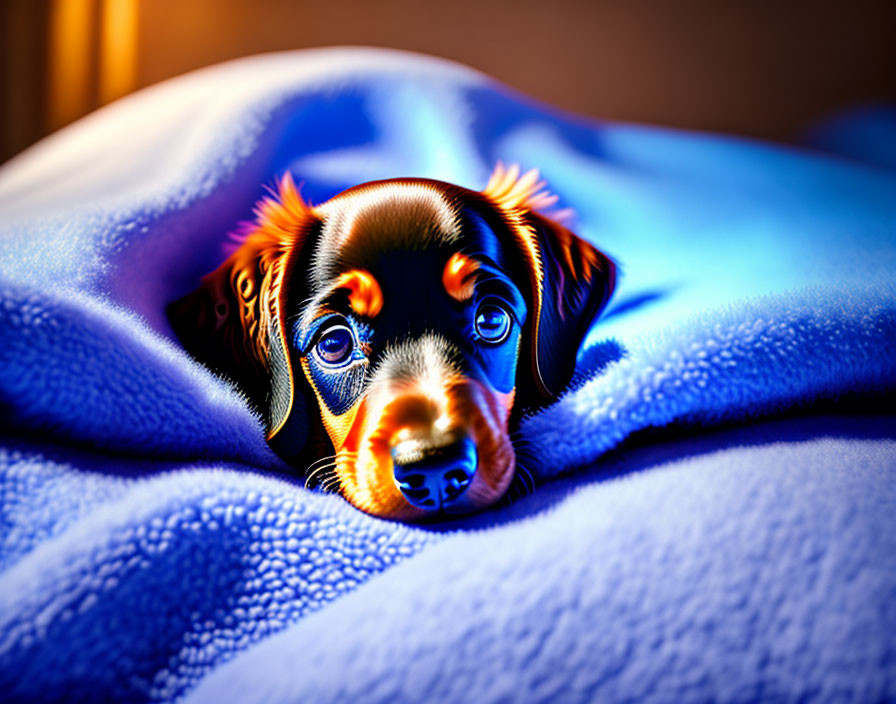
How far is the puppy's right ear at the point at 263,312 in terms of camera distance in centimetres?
67

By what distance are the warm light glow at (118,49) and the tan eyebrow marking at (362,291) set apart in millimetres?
1706

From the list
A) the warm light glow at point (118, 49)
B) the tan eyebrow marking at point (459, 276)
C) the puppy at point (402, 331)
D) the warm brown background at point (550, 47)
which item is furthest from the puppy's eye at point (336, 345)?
the warm light glow at point (118, 49)

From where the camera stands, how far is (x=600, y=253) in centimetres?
78

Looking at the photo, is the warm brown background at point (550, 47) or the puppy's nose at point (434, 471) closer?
the puppy's nose at point (434, 471)

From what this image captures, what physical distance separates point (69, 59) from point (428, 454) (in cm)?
199

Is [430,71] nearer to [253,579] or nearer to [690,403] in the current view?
[690,403]

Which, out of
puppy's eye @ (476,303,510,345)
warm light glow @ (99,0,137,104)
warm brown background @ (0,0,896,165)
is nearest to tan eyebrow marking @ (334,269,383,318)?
puppy's eye @ (476,303,510,345)

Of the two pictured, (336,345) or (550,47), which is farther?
(550,47)

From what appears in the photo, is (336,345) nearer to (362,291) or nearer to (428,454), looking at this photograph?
(362,291)

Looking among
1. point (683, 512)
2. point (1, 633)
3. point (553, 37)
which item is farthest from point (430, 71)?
point (1, 633)

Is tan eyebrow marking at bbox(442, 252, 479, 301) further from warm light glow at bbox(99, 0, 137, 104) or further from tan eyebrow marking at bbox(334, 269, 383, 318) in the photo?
warm light glow at bbox(99, 0, 137, 104)

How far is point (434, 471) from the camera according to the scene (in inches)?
21.8

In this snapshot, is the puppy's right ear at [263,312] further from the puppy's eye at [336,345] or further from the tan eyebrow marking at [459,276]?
the tan eyebrow marking at [459,276]

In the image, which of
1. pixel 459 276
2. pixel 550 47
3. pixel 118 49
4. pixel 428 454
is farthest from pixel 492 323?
pixel 118 49
